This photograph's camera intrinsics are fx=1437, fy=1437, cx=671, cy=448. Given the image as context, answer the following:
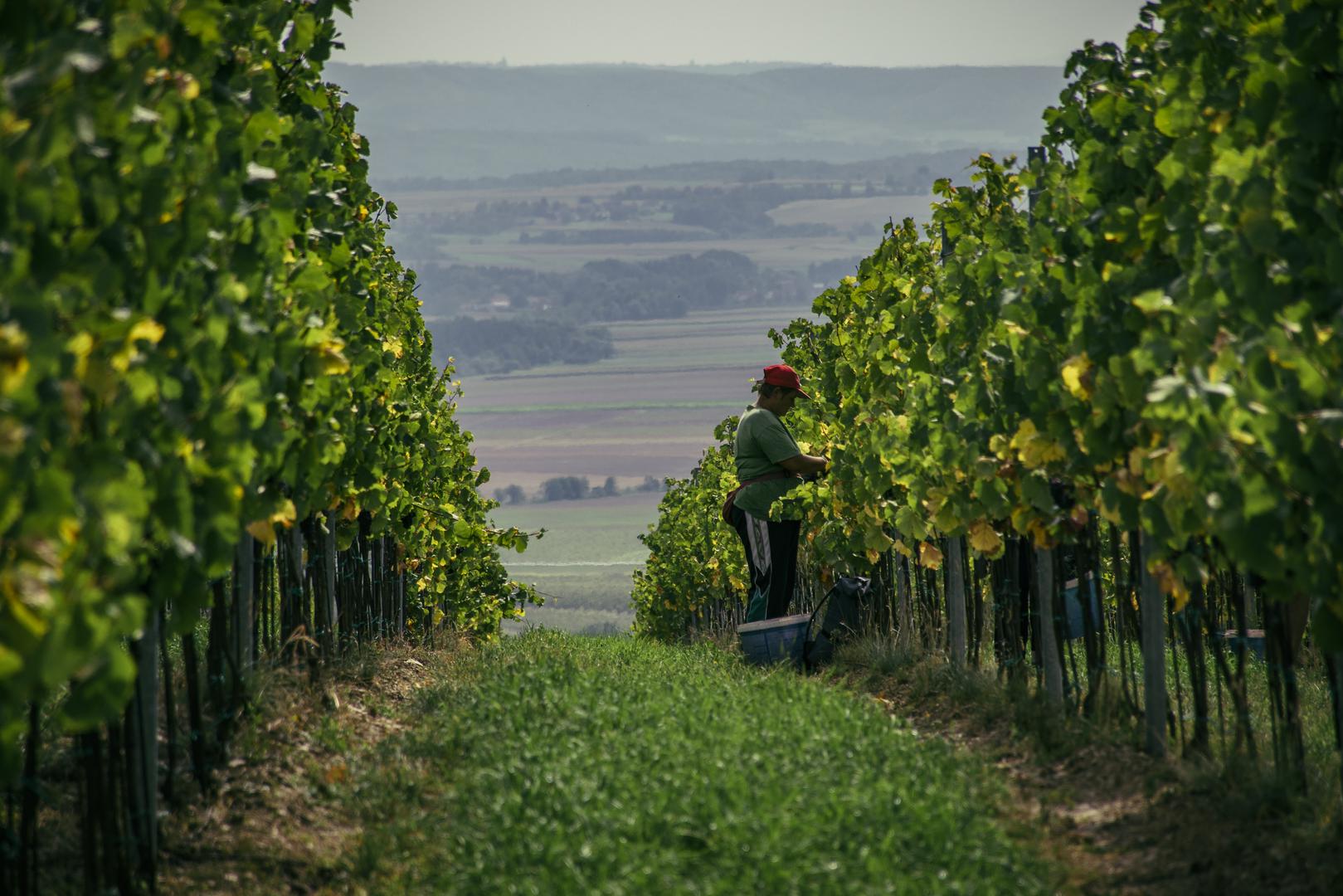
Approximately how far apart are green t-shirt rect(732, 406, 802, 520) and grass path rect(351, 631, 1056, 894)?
278 centimetres

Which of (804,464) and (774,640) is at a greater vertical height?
(804,464)

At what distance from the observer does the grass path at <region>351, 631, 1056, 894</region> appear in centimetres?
412

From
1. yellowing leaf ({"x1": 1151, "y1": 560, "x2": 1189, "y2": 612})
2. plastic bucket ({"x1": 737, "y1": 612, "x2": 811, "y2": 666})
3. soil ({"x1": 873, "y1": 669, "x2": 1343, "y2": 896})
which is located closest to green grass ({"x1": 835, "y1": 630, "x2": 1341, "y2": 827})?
soil ({"x1": 873, "y1": 669, "x2": 1343, "y2": 896})

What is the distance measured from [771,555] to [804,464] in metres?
0.72

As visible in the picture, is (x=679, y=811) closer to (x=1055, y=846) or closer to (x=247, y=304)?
(x=1055, y=846)

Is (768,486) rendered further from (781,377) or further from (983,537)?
(983,537)

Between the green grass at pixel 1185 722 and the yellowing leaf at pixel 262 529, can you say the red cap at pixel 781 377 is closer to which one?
the green grass at pixel 1185 722

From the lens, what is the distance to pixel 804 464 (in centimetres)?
909

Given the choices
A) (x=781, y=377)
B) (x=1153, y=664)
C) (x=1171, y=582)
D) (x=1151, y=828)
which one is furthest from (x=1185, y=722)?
(x=781, y=377)

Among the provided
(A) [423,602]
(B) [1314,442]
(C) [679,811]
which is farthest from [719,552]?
(B) [1314,442]

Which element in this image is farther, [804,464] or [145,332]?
[804,464]

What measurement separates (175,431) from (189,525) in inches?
9.4

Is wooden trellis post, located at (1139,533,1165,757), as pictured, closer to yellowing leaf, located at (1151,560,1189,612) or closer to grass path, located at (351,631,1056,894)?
yellowing leaf, located at (1151,560,1189,612)

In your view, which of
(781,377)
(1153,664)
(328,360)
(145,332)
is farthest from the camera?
(781,377)
